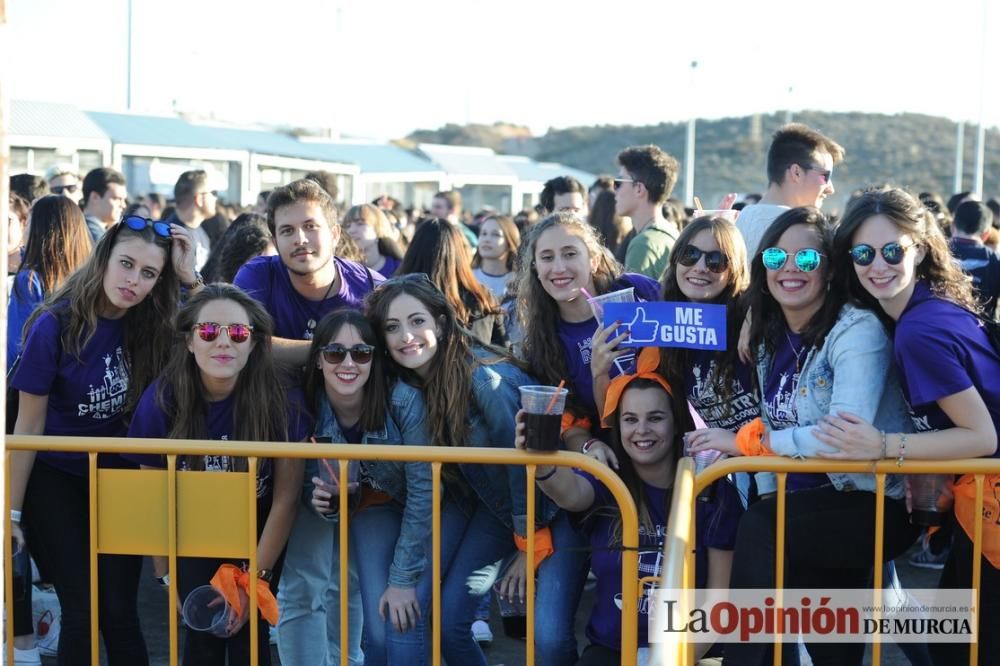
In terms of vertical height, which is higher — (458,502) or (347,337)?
(347,337)

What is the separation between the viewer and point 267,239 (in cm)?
666

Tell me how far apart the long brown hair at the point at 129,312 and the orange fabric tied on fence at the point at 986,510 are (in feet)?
9.57

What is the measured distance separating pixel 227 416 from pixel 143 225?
3.13 ft

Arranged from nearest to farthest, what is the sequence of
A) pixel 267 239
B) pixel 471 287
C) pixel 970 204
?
1. pixel 471 287
2. pixel 267 239
3. pixel 970 204

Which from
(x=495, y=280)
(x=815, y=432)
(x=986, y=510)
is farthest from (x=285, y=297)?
(x=495, y=280)

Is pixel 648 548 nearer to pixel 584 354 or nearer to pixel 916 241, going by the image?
pixel 584 354

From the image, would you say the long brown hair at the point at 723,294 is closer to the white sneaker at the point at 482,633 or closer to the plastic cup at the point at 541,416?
the plastic cup at the point at 541,416

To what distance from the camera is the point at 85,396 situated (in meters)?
4.29

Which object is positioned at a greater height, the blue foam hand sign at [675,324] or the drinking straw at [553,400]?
the blue foam hand sign at [675,324]

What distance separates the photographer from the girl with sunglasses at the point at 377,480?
13.2ft

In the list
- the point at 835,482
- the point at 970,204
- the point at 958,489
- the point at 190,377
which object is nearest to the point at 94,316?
the point at 190,377

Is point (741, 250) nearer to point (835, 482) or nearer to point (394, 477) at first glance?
point (835, 482)

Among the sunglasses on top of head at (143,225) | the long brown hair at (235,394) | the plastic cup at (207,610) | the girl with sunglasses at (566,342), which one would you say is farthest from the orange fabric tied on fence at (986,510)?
the sunglasses on top of head at (143,225)

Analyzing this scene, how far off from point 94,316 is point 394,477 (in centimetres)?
131
